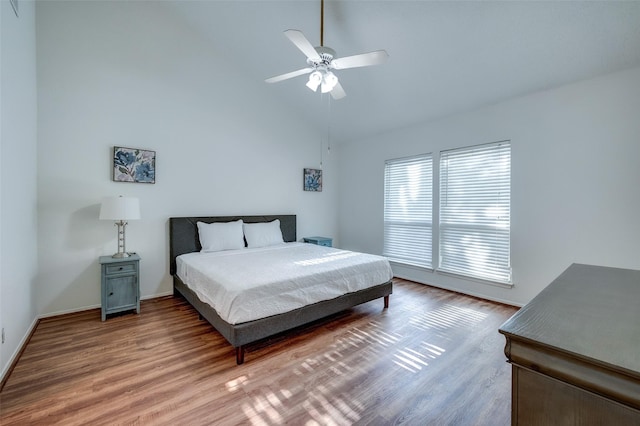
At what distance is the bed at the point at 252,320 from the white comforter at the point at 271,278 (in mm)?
53

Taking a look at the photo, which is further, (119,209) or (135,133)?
(135,133)

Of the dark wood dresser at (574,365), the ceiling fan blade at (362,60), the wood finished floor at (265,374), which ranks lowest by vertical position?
the wood finished floor at (265,374)

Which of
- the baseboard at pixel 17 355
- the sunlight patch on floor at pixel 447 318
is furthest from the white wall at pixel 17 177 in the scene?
the sunlight patch on floor at pixel 447 318

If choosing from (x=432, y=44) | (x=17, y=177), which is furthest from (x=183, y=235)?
(x=432, y=44)

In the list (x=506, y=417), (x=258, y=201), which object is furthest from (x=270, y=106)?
(x=506, y=417)

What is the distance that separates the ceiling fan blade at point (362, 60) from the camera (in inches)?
87.7

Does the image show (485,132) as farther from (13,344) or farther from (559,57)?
(13,344)

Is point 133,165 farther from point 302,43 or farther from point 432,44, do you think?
point 432,44

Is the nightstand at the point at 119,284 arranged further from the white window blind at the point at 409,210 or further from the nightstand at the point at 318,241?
the white window blind at the point at 409,210

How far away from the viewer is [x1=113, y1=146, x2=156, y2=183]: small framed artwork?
133 inches

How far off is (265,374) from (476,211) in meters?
3.26

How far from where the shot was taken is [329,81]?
2498 millimetres

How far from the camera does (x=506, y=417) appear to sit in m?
1.62

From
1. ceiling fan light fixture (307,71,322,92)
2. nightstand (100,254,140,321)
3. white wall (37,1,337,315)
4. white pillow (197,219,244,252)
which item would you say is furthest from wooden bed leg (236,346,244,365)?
ceiling fan light fixture (307,71,322,92)
